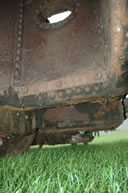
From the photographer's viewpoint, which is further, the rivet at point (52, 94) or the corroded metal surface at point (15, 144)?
the corroded metal surface at point (15, 144)

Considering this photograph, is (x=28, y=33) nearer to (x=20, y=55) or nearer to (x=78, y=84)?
(x=20, y=55)

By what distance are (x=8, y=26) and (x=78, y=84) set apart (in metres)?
0.89

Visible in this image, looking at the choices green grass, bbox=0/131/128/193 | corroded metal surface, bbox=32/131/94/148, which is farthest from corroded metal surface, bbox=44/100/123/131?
green grass, bbox=0/131/128/193

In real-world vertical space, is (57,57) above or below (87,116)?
above

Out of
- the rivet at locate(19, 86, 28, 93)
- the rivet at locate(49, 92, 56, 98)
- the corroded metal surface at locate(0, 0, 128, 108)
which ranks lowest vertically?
the rivet at locate(49, 92, 56, 98)

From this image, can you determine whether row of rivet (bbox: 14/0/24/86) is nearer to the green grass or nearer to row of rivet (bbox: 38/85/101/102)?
row of rivet (bbox: 38/85/101/102)

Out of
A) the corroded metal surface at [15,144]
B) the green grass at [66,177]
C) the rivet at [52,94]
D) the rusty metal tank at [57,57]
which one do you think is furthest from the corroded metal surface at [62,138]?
the rivet at [52,94]

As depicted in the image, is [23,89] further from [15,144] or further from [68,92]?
[15,144]

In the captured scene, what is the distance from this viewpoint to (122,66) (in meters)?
0.98

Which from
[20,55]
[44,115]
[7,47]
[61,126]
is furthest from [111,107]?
[7,47]

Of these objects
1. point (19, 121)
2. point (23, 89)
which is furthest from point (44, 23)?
point (19, 121)

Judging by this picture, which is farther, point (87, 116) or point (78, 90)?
point (87, 116)

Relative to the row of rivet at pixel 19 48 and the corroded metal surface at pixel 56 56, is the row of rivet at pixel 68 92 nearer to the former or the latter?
the corroded metal surface at pixel 56 56

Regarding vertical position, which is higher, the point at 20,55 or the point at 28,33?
the point at 28,33
